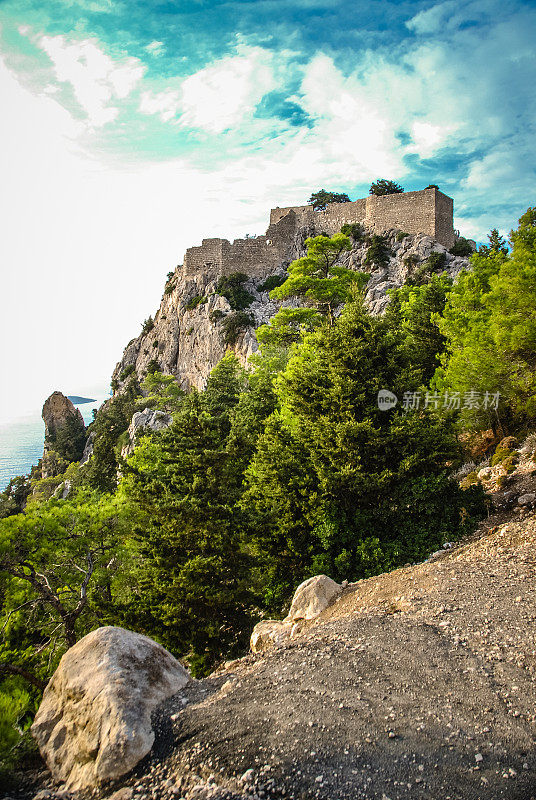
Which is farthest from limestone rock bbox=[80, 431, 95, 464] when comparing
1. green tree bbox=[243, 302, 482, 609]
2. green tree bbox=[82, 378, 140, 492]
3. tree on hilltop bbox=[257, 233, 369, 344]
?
green tree bbox=[243, 302, 482, 609]

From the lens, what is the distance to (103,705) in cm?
509

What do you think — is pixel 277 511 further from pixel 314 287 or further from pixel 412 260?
pixel 412 260

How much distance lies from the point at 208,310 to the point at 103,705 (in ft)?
152

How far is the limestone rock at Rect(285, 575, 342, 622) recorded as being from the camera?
29.4ft

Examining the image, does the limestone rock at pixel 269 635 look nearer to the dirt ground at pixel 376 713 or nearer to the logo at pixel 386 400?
the dirt ground at pixel 376 713

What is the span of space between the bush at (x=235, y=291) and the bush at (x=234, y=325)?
2080 millimetres

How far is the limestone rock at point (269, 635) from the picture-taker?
8301 mm

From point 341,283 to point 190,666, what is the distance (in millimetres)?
19270

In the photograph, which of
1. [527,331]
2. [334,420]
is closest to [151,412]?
[334,420]

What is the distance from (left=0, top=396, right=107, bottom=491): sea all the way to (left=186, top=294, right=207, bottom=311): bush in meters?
26.1

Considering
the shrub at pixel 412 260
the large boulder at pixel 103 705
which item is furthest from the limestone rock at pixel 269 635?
the shrub at pixel 412 260

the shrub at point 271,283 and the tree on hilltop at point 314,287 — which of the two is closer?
the tree on hilltop at point 314,287

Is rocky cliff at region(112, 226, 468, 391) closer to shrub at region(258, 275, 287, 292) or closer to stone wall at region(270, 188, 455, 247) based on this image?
shrub at region(258, 275, 287, 292)

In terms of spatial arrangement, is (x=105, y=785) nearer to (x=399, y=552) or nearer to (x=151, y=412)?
(x=399, y=552)
